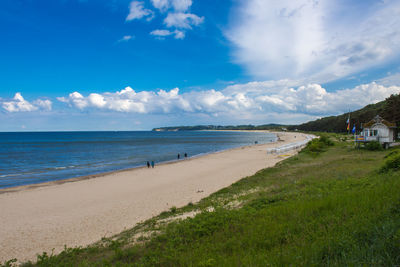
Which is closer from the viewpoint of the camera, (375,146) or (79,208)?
(79,208)

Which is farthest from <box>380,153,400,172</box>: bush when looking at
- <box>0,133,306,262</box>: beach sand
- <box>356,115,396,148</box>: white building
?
<box>356,115,396,148</box>: white building

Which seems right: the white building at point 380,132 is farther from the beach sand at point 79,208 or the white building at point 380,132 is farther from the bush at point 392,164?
the beach sand at point 79,208

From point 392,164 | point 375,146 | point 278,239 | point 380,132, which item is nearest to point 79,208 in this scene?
point 278,239

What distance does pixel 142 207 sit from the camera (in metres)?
14.7

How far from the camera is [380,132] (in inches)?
1052

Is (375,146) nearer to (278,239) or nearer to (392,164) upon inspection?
(392,164)

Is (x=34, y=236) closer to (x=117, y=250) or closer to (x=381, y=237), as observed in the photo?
(x=117, y=250)

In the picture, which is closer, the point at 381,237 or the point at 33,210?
the point at 381,237

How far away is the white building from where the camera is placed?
85.5 ft

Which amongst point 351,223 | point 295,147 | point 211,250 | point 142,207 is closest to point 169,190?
point 142,207

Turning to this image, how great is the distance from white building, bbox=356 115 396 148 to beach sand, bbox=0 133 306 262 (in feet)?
68.2

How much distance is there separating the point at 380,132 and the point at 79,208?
3271cm

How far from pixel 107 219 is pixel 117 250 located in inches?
274

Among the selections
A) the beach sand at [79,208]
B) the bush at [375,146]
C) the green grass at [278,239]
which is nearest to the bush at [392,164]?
the green grass at [278,239]
